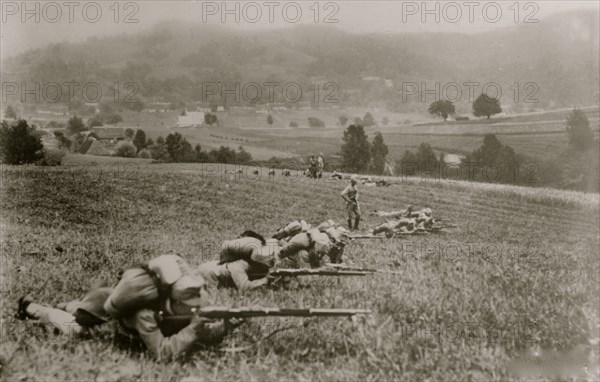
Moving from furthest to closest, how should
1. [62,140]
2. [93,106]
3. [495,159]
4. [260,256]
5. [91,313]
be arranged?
1. [495,159]
2. [62,140]
3. [93,106]
4. [260,256]
5. [91,313]

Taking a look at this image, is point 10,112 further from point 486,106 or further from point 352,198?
point 486,106

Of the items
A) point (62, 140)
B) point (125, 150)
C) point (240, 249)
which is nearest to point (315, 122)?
point (125, 150)

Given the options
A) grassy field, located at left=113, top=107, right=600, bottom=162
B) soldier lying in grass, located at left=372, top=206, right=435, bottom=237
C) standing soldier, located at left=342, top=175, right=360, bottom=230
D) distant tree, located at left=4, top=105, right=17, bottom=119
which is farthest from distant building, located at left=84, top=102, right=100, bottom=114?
soldier lying in grass, located at left=372, top=206, right=435, bottom=237

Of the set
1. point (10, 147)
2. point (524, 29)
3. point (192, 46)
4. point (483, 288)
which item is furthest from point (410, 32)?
point (10, 147)

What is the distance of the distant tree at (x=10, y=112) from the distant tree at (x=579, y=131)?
1240 cm

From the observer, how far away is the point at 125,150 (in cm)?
1285

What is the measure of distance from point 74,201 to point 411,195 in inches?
410

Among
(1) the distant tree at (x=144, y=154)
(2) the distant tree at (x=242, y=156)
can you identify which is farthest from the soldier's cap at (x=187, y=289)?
(2) the distant tree at (x=242, y=156)

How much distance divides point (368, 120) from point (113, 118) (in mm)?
7512

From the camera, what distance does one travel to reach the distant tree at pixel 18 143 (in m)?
8.71

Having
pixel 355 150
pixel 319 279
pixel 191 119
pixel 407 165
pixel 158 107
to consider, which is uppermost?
pixel 158 107

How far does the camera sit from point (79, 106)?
412 inches

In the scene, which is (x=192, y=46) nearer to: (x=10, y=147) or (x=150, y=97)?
(x=150, y=97)

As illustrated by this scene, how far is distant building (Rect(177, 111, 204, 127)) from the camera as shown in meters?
11.6
